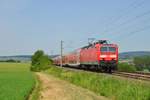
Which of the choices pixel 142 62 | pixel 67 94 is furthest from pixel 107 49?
pixel 142 62

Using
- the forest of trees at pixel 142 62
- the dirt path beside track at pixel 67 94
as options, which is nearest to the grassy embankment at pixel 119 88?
the dirt path beside track at pixel 67 94

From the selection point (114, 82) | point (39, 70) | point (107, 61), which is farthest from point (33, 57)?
point (114, 82)

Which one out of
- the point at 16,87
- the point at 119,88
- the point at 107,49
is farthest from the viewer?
the point at 107,49

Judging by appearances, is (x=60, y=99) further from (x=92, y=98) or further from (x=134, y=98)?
(x=134, y=98)

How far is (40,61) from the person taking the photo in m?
94.1

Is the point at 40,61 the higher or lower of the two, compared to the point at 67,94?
higher

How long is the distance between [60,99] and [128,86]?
4.18 m

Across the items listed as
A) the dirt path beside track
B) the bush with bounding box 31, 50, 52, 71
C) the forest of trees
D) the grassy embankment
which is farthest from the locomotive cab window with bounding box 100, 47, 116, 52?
the bush with bounding box 31, 50, 52, 71

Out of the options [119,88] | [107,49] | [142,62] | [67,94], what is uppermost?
[107,49]

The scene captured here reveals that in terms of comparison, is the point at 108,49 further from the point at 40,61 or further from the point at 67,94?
the point at 40,61

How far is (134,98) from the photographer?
20.9 m

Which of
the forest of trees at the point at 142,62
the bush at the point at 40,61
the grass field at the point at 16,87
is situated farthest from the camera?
the bush at the point at 40,61

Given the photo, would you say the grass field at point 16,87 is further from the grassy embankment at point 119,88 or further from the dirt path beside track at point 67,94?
the grassy embankment at point 119,88

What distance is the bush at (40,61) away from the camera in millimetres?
92975
